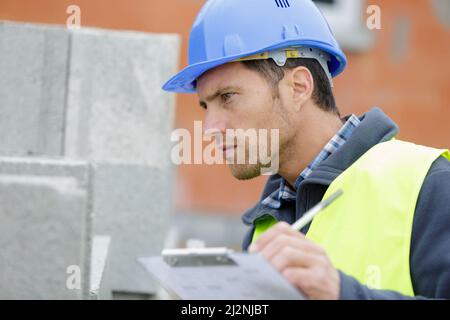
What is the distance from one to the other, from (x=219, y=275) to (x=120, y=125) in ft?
9.48

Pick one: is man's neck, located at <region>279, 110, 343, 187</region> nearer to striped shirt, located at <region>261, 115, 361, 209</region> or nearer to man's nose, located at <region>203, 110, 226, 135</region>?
striped shirt, located at <region>261, 115, 361, 209</region>

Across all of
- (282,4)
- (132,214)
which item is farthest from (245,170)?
(132,214)

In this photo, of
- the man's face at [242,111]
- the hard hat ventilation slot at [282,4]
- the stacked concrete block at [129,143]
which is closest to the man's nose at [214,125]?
A: the man's face at [242,111]

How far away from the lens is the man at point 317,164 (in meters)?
2.64

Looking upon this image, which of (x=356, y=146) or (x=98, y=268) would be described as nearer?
(x=356, y=146)

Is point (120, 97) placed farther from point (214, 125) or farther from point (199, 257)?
point (199, 257)

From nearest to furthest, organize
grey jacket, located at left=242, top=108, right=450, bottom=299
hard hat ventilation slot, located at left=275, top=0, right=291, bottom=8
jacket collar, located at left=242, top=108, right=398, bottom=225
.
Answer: grey jacket, located at left=242, top=108, right=450, bottom=299 → jacket collar, located at left=242, top=108, right=398, bottom=225 → hard hat ventilation slot, located at left=275, top=0, right=291, bottom=8

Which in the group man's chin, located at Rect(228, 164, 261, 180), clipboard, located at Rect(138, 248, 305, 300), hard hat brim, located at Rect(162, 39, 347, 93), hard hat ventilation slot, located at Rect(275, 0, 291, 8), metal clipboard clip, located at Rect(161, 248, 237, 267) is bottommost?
clipboard, located at Rect(138, 248, 305, 300)

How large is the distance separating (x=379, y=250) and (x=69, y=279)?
2.85 ft

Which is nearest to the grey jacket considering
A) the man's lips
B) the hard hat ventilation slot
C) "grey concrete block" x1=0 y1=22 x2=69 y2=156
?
the man's lips

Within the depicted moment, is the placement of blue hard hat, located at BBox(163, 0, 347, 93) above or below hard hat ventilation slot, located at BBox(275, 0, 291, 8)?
below

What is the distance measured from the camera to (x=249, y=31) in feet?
11.4

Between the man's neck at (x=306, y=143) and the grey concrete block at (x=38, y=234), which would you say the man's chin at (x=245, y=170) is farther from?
the grey concrete block at (x=38, y=234)

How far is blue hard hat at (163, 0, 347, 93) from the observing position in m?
3.44
